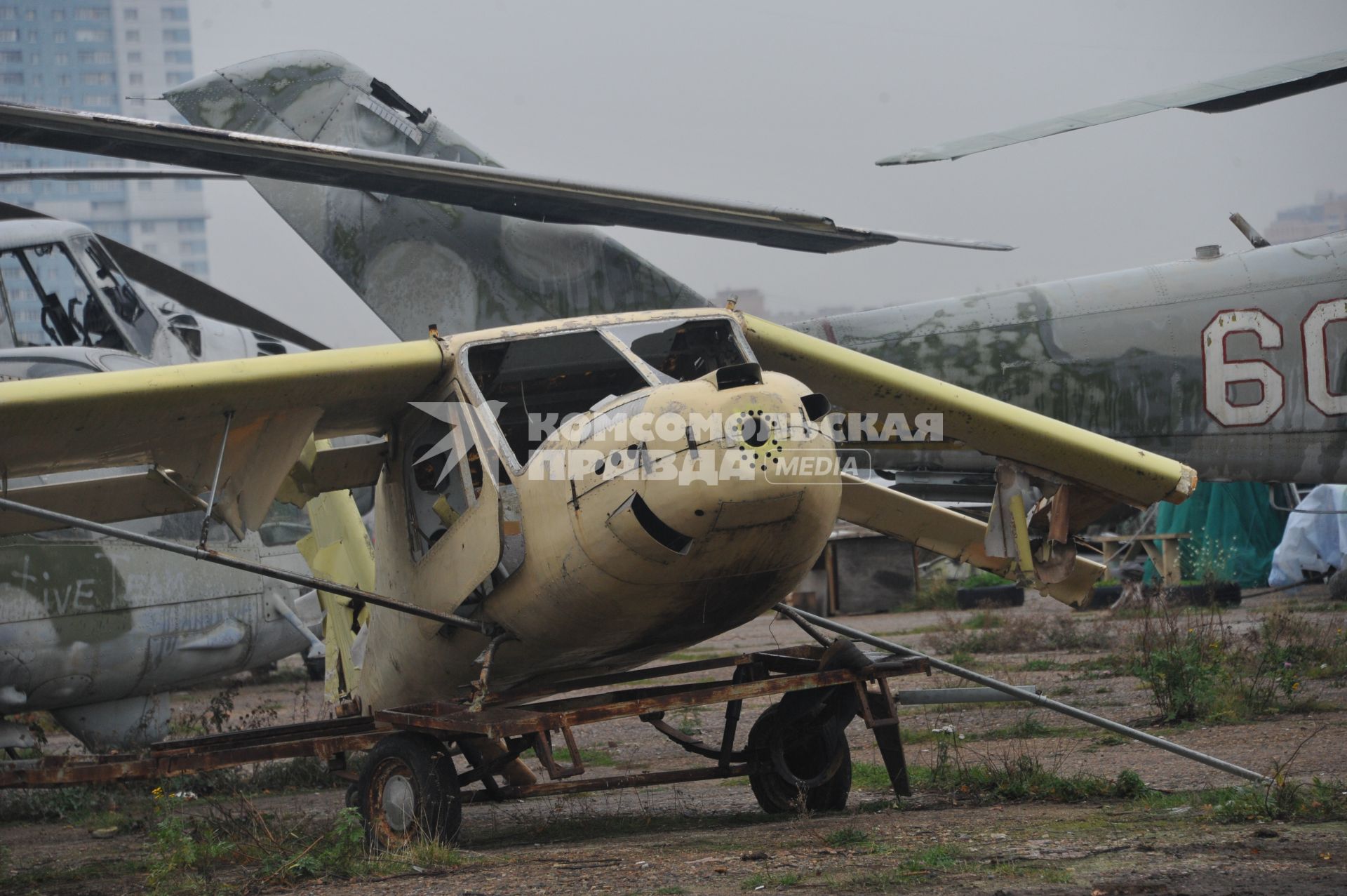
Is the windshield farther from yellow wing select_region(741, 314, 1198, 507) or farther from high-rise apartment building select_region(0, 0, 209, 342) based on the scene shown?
high-rise apartment building select_region(0, 0, 209, 342)

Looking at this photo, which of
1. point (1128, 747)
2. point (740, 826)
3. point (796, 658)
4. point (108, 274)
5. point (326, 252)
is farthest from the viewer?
point (108, 274)

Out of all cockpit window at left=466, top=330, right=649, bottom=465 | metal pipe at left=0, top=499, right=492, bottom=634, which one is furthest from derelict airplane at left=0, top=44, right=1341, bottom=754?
metal pipe at left=0, top=499, right=492, bottom=634

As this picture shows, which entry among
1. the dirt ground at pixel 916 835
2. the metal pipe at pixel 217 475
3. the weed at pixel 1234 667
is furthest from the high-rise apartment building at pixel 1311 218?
the metal pipe at pixel 217 475

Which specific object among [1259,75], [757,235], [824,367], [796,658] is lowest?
[796,658]

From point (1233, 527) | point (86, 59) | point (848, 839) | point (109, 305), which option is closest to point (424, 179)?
point (109, 305)

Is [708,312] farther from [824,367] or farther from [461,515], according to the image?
[461,515]

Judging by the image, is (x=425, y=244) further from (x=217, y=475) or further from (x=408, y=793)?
(x=408, y=793)

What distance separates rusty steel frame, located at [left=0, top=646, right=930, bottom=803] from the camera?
22.2 ft

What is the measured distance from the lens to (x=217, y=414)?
278 inches

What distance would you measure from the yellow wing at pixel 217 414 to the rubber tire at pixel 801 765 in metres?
2.77

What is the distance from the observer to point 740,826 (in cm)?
721

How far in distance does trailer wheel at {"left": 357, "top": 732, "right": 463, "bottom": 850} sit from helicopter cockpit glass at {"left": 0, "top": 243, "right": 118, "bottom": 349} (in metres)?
7.77

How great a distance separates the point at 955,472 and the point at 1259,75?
373 cm

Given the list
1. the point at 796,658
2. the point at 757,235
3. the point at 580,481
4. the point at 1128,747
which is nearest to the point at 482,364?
the point at 580,481
